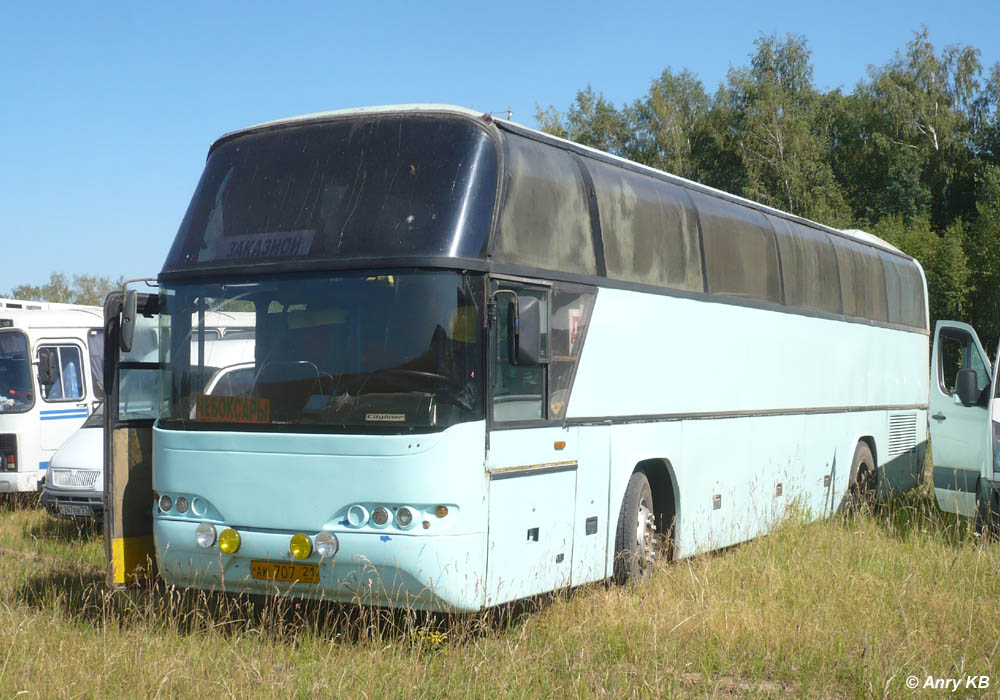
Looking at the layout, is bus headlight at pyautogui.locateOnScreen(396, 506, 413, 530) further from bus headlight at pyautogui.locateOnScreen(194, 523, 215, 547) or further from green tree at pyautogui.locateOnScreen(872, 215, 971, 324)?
green tree at pyautogui.locateOnScreen(872, 215, 971, 324)

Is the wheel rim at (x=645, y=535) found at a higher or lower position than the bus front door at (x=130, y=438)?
lower

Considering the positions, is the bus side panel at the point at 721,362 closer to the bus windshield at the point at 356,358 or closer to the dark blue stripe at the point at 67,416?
the bus windshield at the point at 356,358

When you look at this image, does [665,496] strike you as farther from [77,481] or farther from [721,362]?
[77,481]

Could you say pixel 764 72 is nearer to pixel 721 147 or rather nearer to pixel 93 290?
pixel 721 147

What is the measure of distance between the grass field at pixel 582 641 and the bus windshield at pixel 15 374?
21.7 feet

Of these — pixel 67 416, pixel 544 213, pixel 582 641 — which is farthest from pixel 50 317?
pixel 582 641

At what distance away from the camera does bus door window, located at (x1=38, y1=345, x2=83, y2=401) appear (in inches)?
661

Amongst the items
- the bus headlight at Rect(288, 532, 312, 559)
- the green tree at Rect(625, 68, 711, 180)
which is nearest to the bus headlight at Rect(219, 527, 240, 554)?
the bus headlight at Rect(288, 532, 312, 559)

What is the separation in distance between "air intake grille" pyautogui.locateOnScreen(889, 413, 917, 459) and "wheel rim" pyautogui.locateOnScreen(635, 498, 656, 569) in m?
7.62

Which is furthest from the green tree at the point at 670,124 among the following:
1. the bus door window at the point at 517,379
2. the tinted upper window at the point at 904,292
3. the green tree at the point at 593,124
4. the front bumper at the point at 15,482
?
the bus door window at the point at 517,379

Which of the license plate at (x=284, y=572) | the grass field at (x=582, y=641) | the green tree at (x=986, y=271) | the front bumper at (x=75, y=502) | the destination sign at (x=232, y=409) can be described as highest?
the green tree at (x=986, y=271)

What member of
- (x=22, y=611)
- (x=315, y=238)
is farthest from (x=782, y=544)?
(x=22, y=611)

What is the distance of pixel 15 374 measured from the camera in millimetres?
16641

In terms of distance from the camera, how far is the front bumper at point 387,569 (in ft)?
23.5
